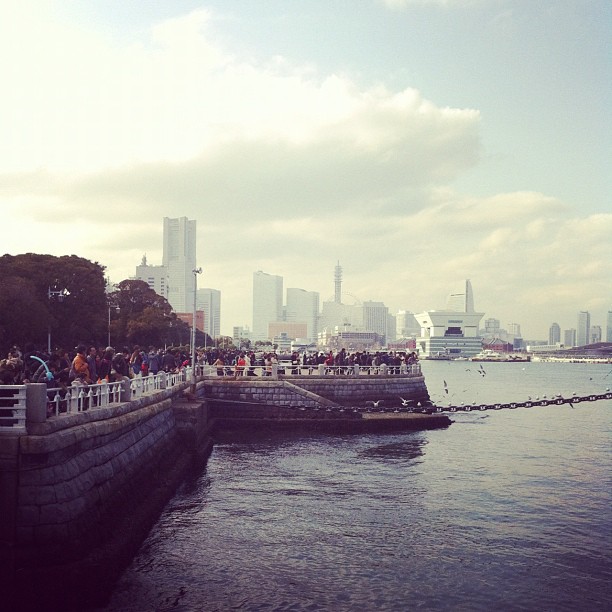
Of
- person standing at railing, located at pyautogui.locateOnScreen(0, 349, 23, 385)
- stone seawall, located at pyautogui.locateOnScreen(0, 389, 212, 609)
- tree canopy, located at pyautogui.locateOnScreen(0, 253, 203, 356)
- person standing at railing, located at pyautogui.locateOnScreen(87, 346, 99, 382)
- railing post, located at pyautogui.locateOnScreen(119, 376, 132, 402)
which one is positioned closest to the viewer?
stone seawall, located at pyautogui.locateOnScreen(0, 389, 212, 609)

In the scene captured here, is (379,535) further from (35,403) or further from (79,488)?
(35,403)

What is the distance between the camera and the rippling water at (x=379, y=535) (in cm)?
1594

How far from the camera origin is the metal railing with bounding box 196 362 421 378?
1815 inches

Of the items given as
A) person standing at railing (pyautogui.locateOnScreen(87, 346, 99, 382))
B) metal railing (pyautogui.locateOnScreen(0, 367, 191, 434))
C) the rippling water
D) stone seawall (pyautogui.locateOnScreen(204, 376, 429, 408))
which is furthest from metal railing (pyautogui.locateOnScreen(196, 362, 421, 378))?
person standing at railing (pyautogui.locateOnScreen(87, 346, 99, 382))

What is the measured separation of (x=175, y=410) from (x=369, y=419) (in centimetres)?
1496

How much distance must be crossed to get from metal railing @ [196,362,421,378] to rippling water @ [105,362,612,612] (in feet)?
34.4

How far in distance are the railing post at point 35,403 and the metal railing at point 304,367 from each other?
30.1 meters

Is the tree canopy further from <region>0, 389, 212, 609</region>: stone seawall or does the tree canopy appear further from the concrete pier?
<region>0, 389, 212, 609</region>: stone seawall

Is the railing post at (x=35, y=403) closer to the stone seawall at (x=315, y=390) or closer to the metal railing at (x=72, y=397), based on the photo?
the metal railing at (x=72, y=397)

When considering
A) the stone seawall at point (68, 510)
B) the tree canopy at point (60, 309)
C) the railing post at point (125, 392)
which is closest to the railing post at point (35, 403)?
the stone seawall at point (68, 510)

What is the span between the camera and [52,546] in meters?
14.2

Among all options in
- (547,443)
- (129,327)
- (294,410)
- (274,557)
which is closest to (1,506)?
(274,557)

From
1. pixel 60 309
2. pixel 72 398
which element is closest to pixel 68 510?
pixel 72 398

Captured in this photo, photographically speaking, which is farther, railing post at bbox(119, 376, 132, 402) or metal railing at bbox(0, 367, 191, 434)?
railing post at bbox(119, 376, 132, 402)
